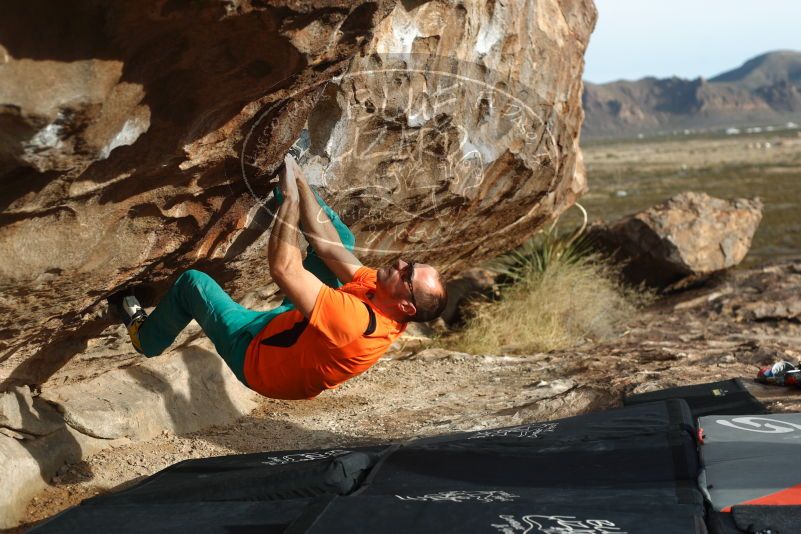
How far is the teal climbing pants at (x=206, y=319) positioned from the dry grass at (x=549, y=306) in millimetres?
4343

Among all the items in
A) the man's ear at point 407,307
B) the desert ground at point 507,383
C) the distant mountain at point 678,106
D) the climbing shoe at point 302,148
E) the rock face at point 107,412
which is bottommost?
the desert ground at point 507,383

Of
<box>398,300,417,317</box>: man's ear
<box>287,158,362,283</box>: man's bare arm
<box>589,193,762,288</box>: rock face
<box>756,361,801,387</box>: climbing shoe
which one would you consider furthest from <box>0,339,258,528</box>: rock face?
<box>589,193,762,288</box>: rock face

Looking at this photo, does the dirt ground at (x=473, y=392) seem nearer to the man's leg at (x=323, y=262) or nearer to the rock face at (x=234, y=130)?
the rock face at (x=234, y=130)

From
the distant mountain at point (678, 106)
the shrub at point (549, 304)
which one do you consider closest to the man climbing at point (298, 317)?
the shrub at point (549, 304)

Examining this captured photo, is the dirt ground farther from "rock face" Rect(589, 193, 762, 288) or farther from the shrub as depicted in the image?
"rock face" Rect(589, 193, 762, 288)

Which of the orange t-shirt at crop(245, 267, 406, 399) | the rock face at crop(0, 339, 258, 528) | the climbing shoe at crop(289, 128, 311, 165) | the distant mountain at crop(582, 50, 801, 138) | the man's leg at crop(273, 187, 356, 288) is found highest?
the distant mountain at crop(582, 50, 801, 138)

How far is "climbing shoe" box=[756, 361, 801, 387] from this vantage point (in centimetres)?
615

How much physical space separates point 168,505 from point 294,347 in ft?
2.83

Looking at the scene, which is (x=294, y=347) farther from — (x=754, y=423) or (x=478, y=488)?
(x=754, y=423)

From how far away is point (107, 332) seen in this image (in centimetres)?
532

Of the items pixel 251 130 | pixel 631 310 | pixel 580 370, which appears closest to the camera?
pixel 251 130

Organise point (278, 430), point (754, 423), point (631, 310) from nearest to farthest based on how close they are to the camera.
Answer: point (754, 423), point (278, 430), point (631, 310)

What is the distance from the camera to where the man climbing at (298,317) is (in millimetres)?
4246

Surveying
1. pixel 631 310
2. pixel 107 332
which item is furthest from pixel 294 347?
pixel 631 310
